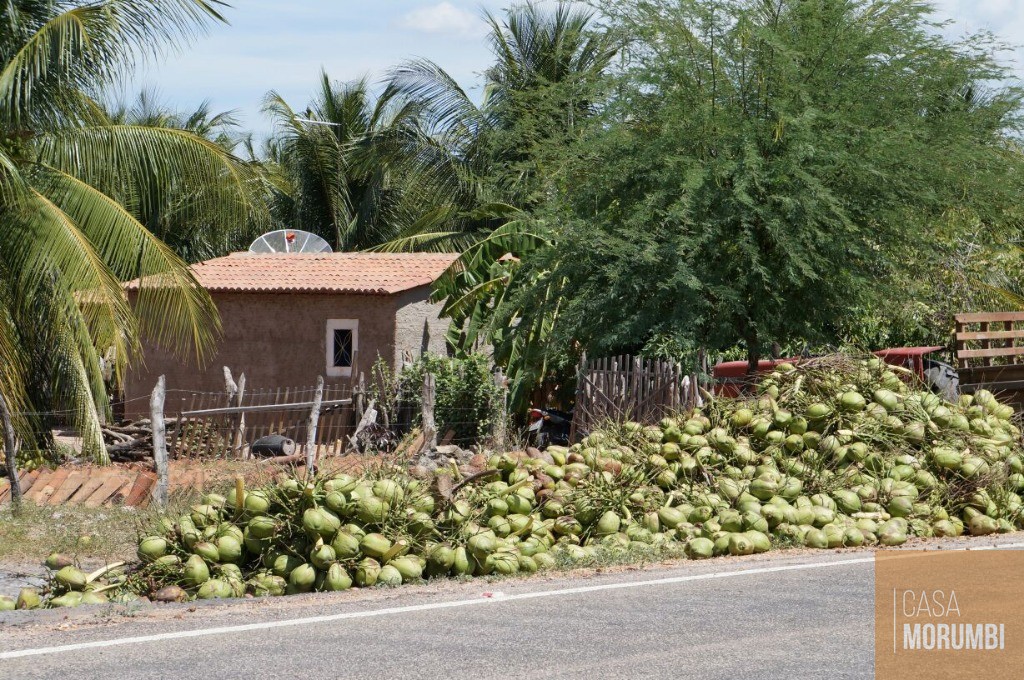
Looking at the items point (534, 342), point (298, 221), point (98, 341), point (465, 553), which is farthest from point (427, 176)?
point (465, 553)

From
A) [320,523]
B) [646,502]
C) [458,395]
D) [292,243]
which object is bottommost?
[646,502]

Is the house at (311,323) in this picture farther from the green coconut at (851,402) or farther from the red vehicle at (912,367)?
the green coconut at (851,402)

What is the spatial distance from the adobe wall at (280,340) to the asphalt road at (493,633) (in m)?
15.3

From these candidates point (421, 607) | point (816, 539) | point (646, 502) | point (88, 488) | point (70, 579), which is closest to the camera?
point (421, 607)

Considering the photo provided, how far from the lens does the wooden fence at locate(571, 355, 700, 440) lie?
14.3 meters

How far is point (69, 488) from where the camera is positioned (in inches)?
540

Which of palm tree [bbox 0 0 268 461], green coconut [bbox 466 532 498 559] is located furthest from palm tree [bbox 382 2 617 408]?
green coconut [bbox 466 532 498 559]

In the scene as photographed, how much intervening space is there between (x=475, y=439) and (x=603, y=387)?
437 cm

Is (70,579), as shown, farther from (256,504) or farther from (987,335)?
(987,335)

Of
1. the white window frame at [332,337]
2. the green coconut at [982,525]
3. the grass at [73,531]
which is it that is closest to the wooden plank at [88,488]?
the grass at [73,531]

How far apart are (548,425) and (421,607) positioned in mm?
12513

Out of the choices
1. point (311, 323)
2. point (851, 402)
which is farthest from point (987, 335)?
point (311, 323)

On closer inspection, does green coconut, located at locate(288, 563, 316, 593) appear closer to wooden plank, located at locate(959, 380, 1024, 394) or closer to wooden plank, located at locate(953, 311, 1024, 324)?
wooden plank, located at locate(959, 380, 1024, 394)

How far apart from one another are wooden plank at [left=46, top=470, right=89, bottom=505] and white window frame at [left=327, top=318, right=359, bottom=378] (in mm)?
9747
